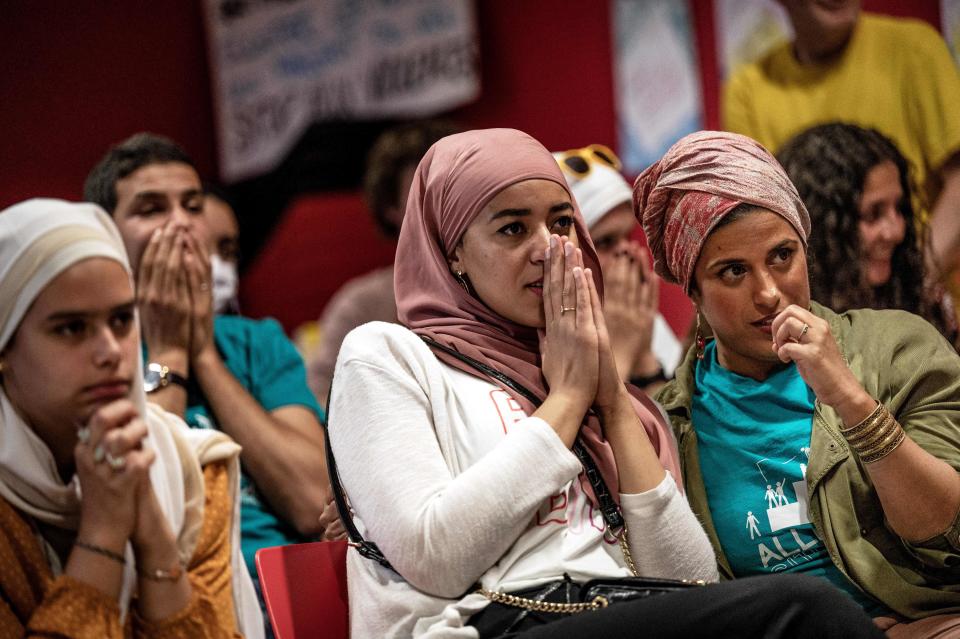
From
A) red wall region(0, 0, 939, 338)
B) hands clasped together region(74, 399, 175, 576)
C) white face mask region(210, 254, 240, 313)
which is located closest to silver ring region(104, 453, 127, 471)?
hands clasped together region(74, 399, 175, 576)

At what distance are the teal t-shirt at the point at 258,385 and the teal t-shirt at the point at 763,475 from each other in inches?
41.4

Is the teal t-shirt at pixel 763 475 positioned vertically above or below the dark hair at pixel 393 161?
below

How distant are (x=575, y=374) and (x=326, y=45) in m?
3.79

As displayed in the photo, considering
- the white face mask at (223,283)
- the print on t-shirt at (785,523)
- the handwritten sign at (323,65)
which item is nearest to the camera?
the print on t-shirt at (785,523)

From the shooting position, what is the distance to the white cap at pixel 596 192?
3.20m

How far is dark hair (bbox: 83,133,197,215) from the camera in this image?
297cm

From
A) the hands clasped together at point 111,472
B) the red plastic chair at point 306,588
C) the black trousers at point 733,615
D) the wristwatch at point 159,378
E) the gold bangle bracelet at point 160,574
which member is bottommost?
the red plastic chair at point 306,588

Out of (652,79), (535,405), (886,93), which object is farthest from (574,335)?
(652,79)

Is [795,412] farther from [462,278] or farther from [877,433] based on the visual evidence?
[462,278]

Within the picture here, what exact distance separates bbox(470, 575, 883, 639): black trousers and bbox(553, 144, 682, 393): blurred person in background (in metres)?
1.28


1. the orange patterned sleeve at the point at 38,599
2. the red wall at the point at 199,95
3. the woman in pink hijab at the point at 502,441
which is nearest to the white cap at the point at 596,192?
the red wall at the point at 199,95

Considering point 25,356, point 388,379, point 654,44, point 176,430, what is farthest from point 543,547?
point 654,44

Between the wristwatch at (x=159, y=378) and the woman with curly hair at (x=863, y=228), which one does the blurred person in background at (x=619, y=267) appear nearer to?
the woman with curly hair at (x=863, y=228)

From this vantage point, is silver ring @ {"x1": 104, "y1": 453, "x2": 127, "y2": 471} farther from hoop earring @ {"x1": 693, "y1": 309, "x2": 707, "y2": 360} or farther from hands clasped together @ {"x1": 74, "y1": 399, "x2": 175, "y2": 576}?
hoop earring @ {"x1": 693, "y1": 309, "x2": 707, "y2": 360}
